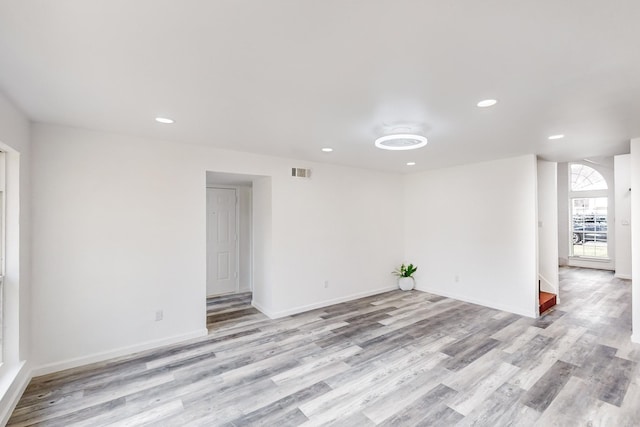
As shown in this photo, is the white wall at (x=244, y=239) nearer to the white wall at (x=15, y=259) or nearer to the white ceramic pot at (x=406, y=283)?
the white ceramic pot at (x=406, y=283)

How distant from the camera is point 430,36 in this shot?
4.88 feet

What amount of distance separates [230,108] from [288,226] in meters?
2.31

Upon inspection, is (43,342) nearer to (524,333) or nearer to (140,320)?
(140,320)

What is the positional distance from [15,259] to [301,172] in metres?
3.32

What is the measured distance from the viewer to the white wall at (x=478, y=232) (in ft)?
14.4

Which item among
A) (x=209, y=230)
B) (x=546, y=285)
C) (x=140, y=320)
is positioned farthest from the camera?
(x=209, y=230)

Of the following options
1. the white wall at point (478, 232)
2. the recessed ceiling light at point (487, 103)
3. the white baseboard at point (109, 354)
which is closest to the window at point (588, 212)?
the white wall at point (478, 232)

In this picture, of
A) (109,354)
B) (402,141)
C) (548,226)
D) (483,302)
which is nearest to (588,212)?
(548,226)

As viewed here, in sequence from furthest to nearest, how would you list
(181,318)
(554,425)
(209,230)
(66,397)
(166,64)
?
(209,230), (181,318), (66,397), (554,425), (166,64)

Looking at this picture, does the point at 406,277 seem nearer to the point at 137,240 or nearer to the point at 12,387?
the point at 137,240

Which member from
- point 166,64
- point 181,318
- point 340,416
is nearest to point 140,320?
point 181,318

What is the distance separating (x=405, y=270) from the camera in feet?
19.3

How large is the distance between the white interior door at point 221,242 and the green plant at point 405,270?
328 cm

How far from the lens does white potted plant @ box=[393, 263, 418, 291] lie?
583cm
